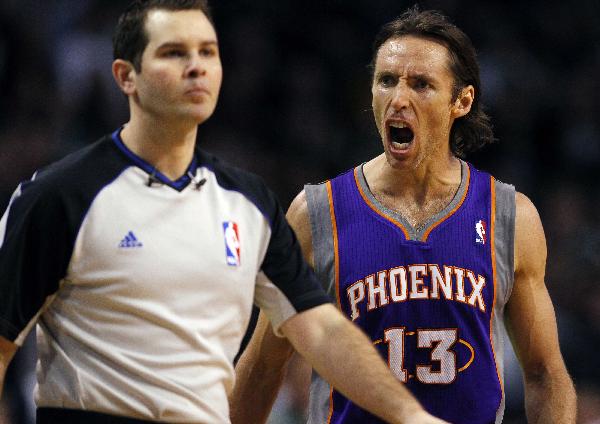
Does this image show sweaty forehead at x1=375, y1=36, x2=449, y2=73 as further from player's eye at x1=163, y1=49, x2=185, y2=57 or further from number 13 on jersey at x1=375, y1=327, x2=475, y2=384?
player's eye at x1=163, y1=49, x2=185, y2=57

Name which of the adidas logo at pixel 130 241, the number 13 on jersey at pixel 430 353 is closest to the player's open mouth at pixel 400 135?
the number 13 on jersey at pixel 430 353

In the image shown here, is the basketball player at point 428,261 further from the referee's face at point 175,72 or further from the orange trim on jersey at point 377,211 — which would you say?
the referee's face at point 175,72

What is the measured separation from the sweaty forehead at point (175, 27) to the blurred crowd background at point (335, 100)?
204 inches

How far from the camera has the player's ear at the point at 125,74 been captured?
3.42 m

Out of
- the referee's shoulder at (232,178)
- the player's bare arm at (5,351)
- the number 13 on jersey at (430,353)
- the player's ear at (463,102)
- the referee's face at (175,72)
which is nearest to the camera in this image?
the player's bare arm at (5,351)

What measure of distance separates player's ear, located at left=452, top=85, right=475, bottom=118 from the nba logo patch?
0.52 meters

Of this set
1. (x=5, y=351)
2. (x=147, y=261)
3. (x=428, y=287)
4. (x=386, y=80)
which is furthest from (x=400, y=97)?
(x=5, y=351)

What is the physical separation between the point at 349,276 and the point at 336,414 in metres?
0.54

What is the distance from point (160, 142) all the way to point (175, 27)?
334mm

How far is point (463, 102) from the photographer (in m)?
5.04

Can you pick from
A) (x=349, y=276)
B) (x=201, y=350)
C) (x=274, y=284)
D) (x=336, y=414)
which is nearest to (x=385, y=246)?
(x=349, y=276)

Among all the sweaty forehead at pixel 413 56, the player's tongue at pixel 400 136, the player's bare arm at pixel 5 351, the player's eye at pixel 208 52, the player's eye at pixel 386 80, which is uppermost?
the sweaty forehead at pixel 413 56

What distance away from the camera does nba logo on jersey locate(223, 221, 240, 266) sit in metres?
3.44

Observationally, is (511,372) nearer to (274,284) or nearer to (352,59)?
(352,59)
